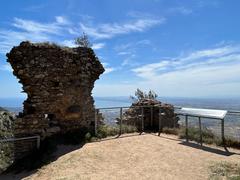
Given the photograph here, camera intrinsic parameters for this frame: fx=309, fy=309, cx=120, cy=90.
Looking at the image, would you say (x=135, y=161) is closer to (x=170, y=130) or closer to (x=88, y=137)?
(x=88, y=137)

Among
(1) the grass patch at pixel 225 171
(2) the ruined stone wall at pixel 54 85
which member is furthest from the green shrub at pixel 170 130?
(1) the grass patch at pixel 225 171

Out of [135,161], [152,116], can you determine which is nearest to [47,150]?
[135,161]

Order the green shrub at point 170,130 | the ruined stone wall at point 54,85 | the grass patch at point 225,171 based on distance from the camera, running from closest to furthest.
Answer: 1. the grass patch at point 225,171
2. the ruined stone wall at point 54,85
3. the green shrub at point 170,130

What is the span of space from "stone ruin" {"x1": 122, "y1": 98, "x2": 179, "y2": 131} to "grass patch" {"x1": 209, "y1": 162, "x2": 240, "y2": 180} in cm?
545

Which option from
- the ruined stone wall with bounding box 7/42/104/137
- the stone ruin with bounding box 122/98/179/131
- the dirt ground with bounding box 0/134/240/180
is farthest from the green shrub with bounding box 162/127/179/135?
the ruined stone wall with bounding box 7/42/104/137

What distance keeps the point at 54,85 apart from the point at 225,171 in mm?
6421

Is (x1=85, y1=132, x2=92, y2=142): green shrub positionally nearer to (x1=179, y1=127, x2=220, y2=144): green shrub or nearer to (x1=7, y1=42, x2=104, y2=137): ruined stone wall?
(x1=7, y1=42, x2=104, y2=137): ruined stone wall

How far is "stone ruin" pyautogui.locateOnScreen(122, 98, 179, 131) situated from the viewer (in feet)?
44.8

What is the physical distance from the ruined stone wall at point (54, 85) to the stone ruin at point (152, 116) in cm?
264

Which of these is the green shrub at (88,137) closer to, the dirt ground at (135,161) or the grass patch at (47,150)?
the grass patch at (47,150)

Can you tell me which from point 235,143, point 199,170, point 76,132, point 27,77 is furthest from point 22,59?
point 235,143

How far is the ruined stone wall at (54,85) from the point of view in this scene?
1051 centimetres

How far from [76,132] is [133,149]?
2.50 metres

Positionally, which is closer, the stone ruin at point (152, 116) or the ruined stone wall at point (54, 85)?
the ruined stone wall at point (54, 85)
